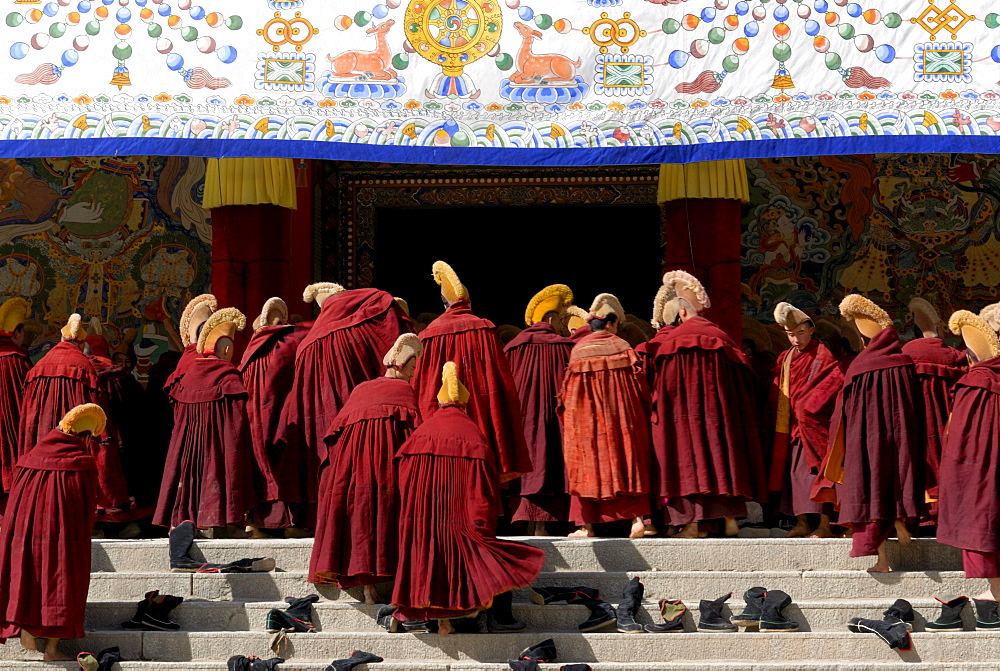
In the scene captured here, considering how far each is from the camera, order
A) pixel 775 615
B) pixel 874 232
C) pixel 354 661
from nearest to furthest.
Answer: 1. pixel 354 661
2. pixel 775 615
3. pixel 874 232

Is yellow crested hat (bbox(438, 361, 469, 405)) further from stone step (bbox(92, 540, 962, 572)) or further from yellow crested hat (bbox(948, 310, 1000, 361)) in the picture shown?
yellow crested hat (bbox(948, 310, 1000, 361))

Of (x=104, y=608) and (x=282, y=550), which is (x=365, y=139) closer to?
(x=282, y=550)

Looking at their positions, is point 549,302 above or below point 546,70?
below

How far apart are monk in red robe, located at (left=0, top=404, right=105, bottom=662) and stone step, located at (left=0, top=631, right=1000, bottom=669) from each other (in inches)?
34.7

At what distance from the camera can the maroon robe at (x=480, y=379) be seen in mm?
8234

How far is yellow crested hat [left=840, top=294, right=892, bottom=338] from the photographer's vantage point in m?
7.97

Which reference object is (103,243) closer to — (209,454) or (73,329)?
(73,329)

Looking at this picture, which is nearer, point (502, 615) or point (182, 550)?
point (502, 615)

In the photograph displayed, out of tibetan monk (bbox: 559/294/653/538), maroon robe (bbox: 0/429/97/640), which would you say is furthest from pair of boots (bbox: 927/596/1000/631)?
maroon robe (bbox: 0/429/97/640)

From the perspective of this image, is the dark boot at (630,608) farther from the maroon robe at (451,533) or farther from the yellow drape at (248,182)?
the yellow drape at (248,182)

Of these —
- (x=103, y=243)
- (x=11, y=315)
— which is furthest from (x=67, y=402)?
(x=103, y=243)

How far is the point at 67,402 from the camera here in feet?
28.8

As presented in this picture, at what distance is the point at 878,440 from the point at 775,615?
44.6 inches

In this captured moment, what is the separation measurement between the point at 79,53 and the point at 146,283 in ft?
11.9
